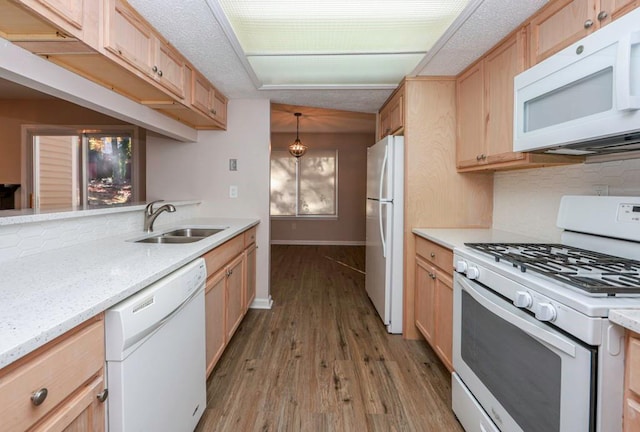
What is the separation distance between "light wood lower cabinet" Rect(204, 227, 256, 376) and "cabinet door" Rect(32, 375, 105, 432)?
0.88m

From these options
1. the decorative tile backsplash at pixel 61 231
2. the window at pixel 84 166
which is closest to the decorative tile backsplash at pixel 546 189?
the decorative tile backsplash at pixel 61 231

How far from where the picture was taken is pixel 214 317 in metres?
1.89

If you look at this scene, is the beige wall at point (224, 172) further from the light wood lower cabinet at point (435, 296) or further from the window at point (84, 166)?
the light wood lower cabinet at point (435, 296)

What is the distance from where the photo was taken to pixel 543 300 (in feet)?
3.35

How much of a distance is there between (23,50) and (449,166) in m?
2.58

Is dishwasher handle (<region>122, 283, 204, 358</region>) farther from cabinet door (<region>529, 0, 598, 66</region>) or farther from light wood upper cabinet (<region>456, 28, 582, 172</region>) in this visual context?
cabinet door (<region>529, 0, 598, 66</region>)

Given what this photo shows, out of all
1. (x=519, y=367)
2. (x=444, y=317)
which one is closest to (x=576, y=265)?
(x=519, y=367)

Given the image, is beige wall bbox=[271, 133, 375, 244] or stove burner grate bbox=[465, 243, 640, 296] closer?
stove burner grate bbox=[465, 243, 640, 296]

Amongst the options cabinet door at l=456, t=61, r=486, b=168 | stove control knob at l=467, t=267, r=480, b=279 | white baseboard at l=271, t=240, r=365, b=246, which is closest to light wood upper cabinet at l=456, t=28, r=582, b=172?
cabinet door at l=456, t=61, r=486, b=168

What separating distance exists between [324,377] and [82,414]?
57.0 inches

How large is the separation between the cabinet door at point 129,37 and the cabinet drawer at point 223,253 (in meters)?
1.04

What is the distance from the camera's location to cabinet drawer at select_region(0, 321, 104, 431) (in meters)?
0.60

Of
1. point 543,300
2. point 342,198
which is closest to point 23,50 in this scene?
point 543,300

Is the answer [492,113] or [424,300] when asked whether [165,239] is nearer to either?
[424,300]
